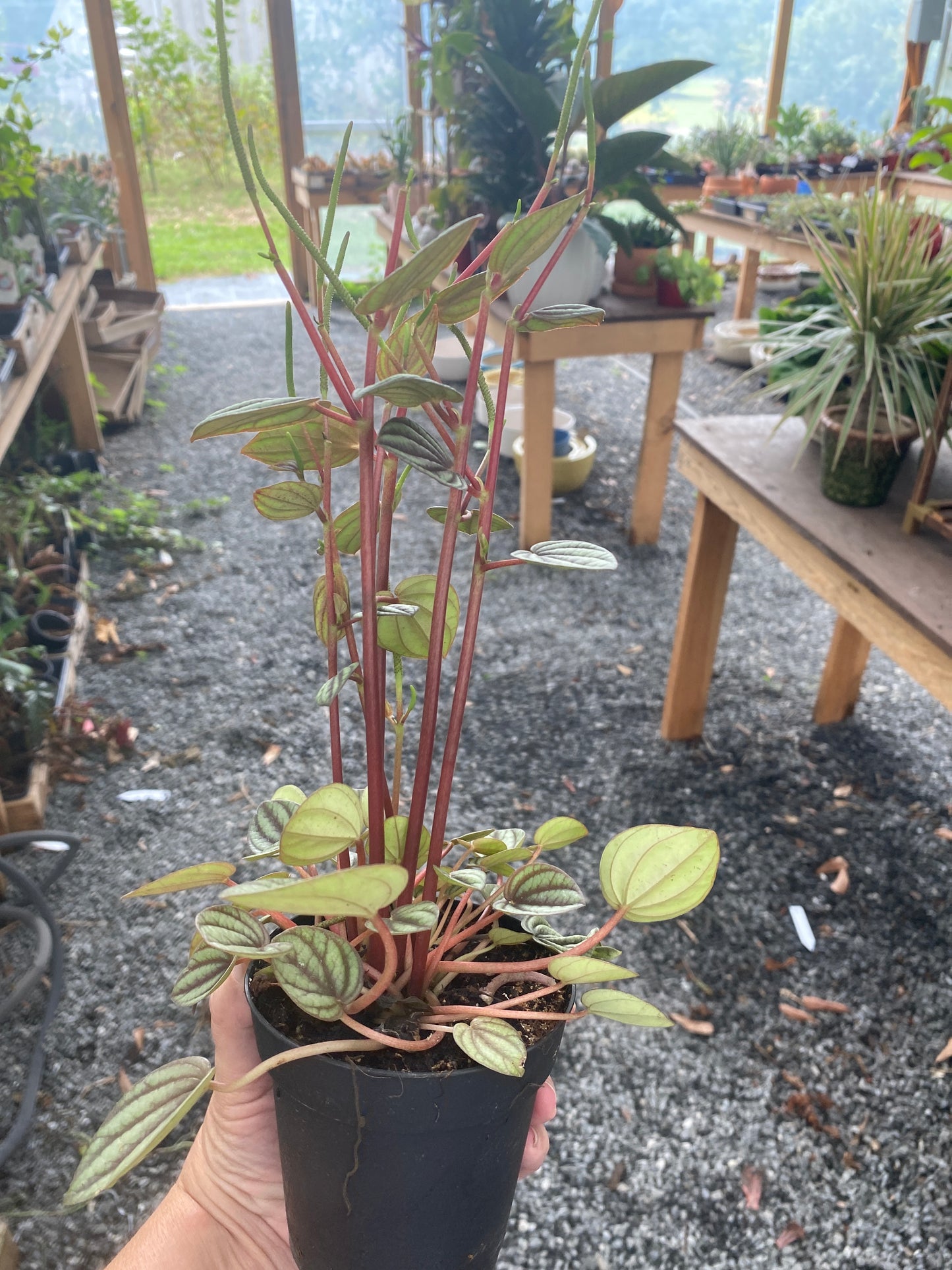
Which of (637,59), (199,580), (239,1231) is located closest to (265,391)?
(199,580)

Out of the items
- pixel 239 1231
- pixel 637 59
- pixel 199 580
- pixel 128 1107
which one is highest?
pixel 637 59

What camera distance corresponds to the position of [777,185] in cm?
457

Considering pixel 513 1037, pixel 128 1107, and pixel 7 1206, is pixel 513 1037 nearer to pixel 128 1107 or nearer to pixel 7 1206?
pixel 128 1107

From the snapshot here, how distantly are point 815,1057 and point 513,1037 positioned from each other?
1.00 m

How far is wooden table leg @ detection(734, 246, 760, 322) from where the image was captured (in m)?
4.48

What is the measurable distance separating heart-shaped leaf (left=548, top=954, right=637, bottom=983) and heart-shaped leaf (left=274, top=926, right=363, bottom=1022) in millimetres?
96

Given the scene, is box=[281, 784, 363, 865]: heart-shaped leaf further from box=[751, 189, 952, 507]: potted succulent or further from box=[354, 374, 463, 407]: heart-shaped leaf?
box=[751, 189, 952, 507]: potted succulent

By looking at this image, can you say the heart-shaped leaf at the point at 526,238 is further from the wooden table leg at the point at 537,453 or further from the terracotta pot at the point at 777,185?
the terracotta pot at the point at 777,185

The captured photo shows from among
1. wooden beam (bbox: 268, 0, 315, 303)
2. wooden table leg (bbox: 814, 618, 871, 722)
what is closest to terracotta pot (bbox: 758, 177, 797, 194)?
wooden beam (bbox: 268, 0, 315, 303)

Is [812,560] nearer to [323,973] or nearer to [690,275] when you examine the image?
[323,973]

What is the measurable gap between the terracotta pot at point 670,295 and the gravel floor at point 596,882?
2.15 ft

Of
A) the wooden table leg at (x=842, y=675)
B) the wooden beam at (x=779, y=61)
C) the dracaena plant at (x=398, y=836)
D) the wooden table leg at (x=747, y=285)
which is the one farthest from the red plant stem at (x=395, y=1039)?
the wooden beam at (x=779, y=61)

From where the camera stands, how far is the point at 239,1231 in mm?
646

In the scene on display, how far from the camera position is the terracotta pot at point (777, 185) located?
4547 millimetres
